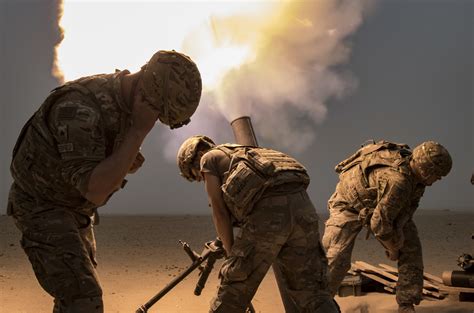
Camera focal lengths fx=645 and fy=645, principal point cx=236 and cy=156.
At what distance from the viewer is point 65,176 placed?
302 cm

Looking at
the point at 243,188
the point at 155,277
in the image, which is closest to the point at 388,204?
the point at 243,188

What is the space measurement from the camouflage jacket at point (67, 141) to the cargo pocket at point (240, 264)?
1.19 meters

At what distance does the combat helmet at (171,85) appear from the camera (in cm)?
319

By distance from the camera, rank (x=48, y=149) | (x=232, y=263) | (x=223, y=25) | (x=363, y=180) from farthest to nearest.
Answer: (x=223, y=25)
(x=363, y=180)
(x=232, y=263)
(x=48, y=149)

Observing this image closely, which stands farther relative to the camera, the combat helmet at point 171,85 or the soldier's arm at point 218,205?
the soldier's arm at point 218,205

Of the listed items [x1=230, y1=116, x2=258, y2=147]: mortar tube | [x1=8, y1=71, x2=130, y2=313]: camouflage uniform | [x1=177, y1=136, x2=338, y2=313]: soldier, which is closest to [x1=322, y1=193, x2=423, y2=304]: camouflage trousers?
[x1=230, y1=116, x2=258, y2=147]: mortar tube

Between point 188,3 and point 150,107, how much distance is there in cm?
496

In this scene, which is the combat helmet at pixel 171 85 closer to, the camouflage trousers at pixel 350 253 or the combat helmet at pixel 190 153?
the combat helmet at pixel 190 153

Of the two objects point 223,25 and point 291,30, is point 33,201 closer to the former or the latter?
point 223,25

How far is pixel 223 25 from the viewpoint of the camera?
7711 mm

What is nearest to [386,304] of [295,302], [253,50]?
[295,302]

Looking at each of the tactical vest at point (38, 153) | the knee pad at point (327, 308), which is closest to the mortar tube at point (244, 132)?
the knee pad at point (327, 308)

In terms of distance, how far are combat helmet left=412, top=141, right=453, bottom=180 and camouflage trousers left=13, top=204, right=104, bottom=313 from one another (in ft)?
12.5

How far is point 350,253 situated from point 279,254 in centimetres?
200
